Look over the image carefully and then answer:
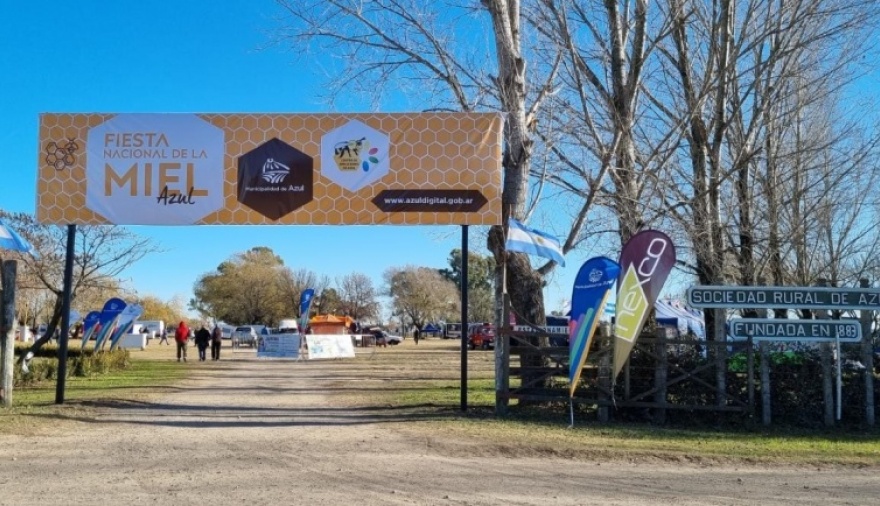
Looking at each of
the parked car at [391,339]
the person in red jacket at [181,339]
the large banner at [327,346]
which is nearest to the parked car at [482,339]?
the parked car at [391,339]

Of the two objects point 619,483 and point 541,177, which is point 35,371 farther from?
point 619,483

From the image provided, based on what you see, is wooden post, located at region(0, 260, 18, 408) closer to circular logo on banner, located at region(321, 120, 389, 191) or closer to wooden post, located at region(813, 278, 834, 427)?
circular logo on banner, located at region(321, 120, 389, 191)

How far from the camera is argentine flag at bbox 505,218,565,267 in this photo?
46.9ft

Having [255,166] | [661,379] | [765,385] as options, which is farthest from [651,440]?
[255,166]

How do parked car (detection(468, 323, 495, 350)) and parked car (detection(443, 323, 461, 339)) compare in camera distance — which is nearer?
parked car (detection(468, 323, 495, 350))

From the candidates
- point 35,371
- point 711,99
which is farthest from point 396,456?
point 35,371

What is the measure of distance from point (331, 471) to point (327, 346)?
87.8ft

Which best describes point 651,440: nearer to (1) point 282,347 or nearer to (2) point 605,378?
(2) point 605,378

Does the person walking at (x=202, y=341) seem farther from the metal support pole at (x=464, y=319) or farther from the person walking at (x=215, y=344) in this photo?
the metal support pole at (x=464, y=319)

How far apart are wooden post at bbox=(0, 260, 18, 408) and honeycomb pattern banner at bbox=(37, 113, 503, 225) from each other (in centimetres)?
114

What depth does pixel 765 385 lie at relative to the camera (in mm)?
13016

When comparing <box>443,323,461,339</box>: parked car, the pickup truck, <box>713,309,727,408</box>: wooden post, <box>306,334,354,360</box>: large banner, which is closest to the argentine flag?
<box>713,309,727,408</box>: wooden post

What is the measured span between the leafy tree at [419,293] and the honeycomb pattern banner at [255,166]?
70.5 m

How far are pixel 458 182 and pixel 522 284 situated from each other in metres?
3.96
